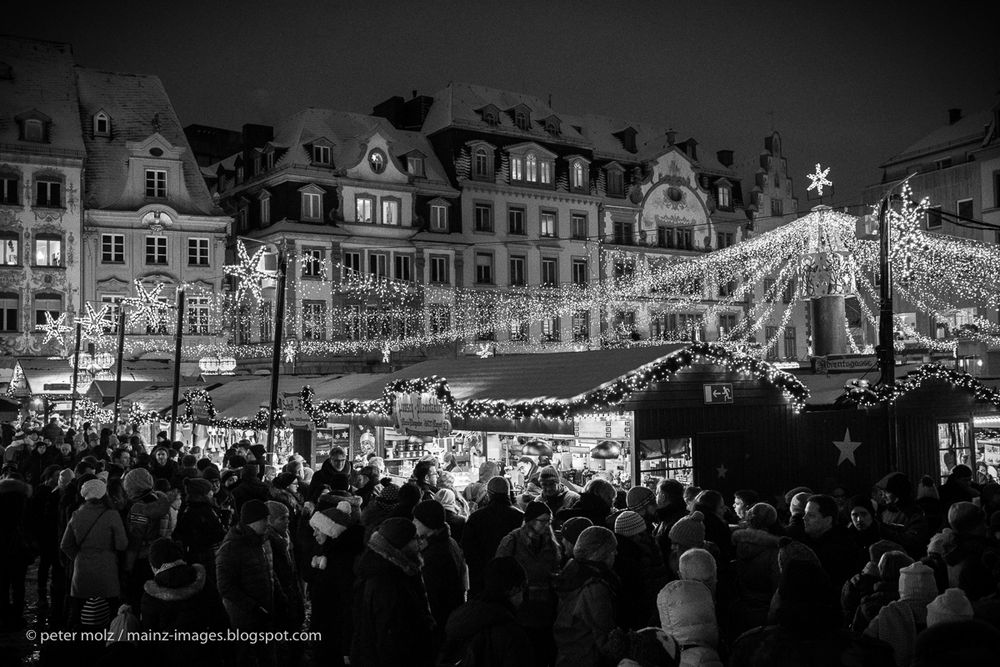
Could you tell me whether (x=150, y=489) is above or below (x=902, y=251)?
below

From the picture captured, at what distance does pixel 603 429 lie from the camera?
1487cm

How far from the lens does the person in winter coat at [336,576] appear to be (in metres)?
7.01

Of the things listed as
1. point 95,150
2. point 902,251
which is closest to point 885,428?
point 902,251

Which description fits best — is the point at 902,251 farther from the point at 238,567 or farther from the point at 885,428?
the point at 238,567

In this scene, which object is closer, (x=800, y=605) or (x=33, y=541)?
(x=800, y=605)

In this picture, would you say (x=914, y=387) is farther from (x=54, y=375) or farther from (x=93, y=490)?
(x=54, y=375)

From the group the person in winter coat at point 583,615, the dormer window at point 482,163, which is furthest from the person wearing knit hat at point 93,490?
the dormer window at point 482,163

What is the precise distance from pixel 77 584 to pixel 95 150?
117 feet

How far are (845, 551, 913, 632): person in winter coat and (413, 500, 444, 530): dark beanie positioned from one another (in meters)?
2.77

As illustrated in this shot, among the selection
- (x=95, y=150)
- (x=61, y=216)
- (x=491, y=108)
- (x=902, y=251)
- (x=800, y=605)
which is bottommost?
(x=800, y=605)

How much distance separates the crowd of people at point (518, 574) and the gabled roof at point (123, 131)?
102 ft

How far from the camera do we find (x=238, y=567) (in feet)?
21.8

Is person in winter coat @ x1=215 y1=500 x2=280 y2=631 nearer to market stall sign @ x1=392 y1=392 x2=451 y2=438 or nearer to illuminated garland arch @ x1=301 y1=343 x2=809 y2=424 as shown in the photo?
illuminated garland arch @ x1=301 y1=343 x2=809 y2=424

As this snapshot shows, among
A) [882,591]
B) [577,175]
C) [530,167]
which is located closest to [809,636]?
[882,591]
